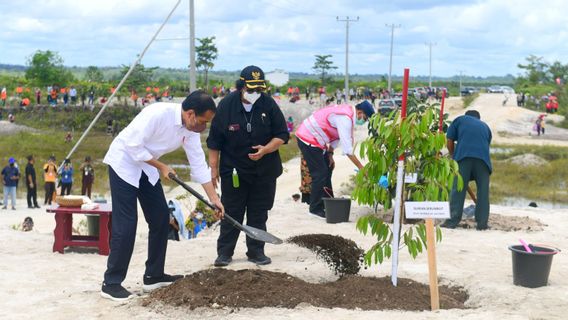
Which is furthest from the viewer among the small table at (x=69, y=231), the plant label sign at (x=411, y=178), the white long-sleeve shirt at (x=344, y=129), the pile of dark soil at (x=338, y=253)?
the white long-sleeve shirt at (x=344, y=129)

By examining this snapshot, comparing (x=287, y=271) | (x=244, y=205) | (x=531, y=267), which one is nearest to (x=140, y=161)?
(x=244, y=205)

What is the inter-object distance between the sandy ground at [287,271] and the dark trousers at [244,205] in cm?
21

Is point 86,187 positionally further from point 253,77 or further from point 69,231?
point 253,77

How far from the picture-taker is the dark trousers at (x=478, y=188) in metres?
9.54

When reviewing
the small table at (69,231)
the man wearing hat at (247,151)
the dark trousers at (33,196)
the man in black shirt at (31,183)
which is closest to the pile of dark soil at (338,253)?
the man wearing hat at (247,151)

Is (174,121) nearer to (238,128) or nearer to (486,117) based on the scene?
(238,128)

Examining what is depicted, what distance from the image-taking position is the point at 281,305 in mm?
5551

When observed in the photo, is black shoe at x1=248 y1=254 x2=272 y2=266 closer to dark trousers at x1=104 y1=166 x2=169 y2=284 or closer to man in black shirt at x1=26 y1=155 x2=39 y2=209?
dark trousers at x1=104 y1=166 x2=169 y2=284

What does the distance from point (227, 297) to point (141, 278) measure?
152 centimetres

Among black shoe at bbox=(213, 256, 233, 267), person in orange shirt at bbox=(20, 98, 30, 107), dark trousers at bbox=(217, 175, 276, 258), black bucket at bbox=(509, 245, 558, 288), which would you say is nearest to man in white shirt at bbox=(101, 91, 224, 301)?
dark trousers at bbox=(217, 175, 276, 258)

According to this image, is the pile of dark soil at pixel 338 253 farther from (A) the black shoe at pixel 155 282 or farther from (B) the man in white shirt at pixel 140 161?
(B) the man in white shirt at pixel 140 161

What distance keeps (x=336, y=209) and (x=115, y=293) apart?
14.7 feet

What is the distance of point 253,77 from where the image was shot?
6867mm

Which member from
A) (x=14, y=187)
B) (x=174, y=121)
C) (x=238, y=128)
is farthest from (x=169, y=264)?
(x=14, y=187)
